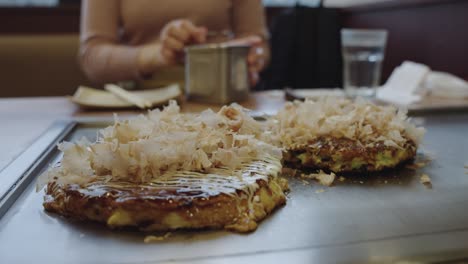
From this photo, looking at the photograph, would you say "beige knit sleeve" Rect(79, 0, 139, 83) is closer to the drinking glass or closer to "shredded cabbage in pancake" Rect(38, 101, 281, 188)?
the drinking glass

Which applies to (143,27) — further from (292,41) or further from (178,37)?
(292,41)

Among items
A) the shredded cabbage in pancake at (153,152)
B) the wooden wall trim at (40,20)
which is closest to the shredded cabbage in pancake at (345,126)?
the shredded cabbage in pancake at (153,152)

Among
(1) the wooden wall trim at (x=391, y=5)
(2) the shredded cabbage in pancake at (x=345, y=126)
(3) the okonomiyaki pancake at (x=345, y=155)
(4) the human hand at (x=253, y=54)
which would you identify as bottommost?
(3) the okonomiyaki pancake at (x=345, y=155)

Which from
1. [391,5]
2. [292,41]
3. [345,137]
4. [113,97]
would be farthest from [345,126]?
[391,5]

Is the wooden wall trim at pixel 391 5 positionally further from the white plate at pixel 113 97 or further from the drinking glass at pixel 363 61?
the white plate at pixel 113 97

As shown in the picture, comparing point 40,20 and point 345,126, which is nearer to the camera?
point 345,126

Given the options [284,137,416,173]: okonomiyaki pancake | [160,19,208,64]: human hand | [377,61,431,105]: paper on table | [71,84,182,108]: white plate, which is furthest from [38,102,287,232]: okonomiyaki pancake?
[377,61,431,105]: paper on table
